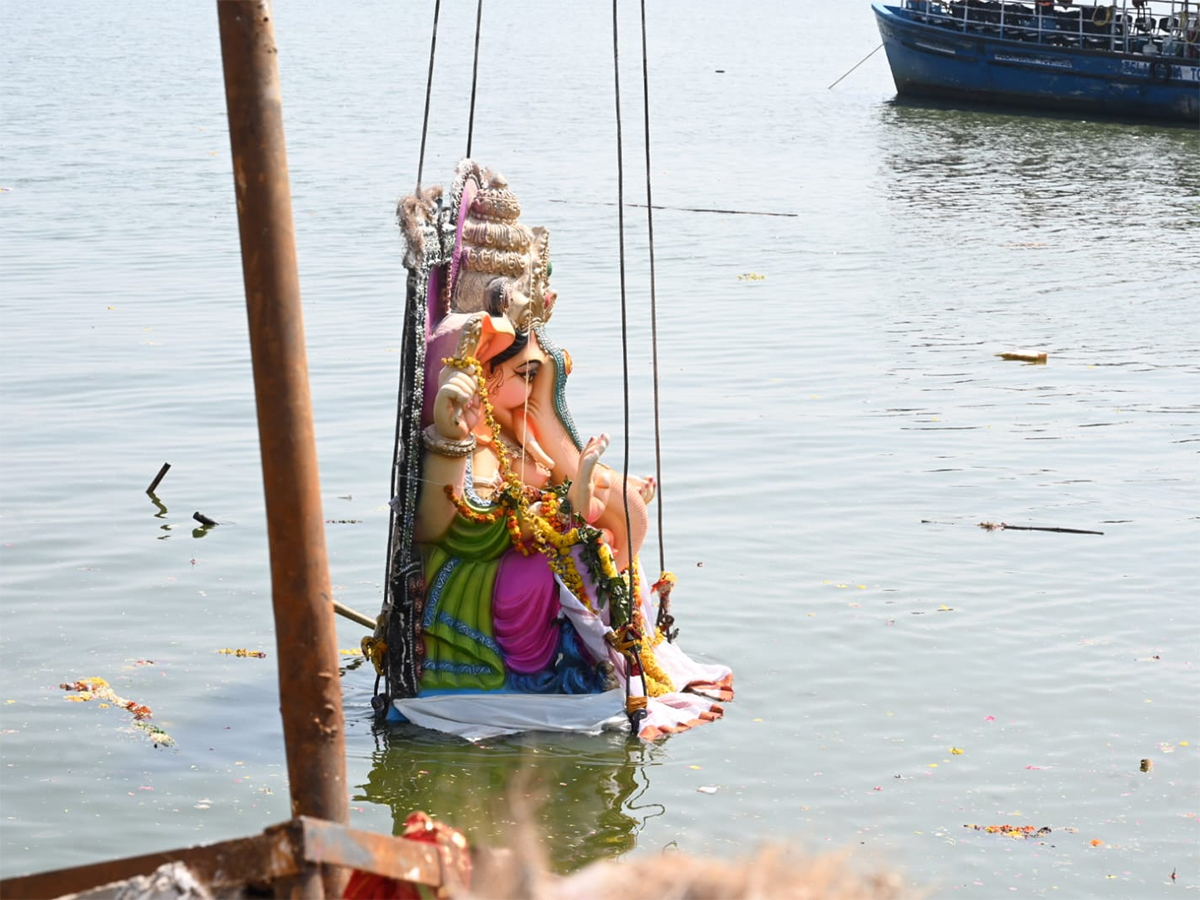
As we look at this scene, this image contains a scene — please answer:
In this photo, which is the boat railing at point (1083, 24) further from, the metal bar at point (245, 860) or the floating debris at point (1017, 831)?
the metal bar at point (245, 860)

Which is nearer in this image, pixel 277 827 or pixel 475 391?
pixel 277 827

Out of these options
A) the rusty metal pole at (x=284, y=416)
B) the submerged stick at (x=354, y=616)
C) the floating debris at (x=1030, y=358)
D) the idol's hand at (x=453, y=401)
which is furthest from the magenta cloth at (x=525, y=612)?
the floating debris at (x=1030, y=358)

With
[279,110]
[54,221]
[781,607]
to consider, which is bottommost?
Result: [781,607]

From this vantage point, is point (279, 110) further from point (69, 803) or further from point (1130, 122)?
point (1130, 122)

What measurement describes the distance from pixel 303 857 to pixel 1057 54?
3422 cm

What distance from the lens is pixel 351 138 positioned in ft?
96.7

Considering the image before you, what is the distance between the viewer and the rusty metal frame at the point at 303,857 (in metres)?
2.75

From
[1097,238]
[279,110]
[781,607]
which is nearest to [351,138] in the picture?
[1097,238]

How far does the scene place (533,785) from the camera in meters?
6.52

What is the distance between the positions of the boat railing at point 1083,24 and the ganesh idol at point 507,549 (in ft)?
96.7

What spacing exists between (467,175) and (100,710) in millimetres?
2719

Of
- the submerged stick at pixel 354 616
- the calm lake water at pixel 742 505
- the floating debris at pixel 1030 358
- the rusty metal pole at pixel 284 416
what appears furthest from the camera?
the floating debris at pixel 1030 358

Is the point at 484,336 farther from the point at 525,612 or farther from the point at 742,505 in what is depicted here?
the point at 742,505

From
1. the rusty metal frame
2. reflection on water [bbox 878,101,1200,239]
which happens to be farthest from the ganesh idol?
reflection on water [bbox 878,101,1200,239]
